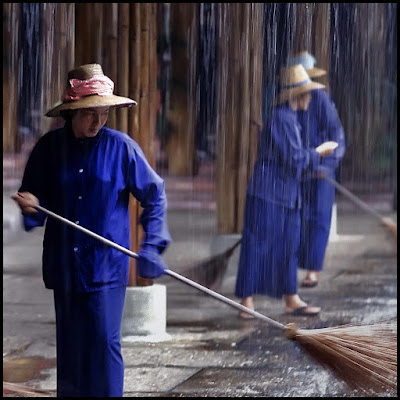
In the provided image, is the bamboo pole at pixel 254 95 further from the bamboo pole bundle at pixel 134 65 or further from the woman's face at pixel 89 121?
the woman's face at pixel 89 121

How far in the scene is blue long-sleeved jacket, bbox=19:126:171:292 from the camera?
6070 mm

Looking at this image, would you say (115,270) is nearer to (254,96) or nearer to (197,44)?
(254,96)

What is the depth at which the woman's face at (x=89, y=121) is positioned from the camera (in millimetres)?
6086

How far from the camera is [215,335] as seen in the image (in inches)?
345

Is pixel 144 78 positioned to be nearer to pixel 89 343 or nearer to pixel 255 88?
pixel 89 343

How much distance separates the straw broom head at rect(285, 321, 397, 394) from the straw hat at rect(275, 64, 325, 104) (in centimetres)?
330

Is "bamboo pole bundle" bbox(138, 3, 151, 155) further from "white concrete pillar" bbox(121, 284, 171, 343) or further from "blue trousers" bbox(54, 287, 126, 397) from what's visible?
"blue trousers" bbox(54, 287, 126, 397)

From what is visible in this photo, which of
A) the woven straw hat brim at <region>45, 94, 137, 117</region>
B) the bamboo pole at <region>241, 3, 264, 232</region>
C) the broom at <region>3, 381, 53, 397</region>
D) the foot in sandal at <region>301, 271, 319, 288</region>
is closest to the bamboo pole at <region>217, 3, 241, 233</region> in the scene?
the bamboo pole at <region>241, 3, 264, 232</region>

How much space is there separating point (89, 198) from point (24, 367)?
6.50ft

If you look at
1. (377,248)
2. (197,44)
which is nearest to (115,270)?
(377,248)

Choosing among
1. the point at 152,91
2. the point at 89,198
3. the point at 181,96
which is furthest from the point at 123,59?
the point at 181,96

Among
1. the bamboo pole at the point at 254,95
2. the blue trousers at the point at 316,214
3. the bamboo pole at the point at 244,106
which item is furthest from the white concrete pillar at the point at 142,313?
the bamboo pole at the point at 244,106

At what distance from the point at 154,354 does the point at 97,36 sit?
1.89 meters

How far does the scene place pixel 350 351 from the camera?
6.26 meters
